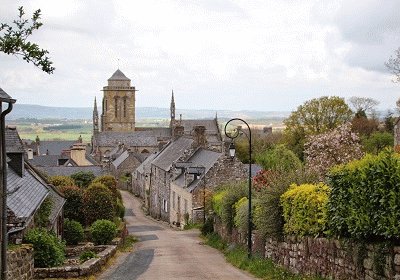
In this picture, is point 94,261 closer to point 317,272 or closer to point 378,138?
point 317,272

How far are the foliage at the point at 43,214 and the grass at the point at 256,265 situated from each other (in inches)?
283

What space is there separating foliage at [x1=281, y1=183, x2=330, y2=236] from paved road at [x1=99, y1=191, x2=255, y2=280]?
2.40 m

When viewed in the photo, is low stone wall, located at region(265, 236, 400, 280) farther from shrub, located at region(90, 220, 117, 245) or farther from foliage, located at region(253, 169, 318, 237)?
shrub, located at region(90, 220, 117, 245)

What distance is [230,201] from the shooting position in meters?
28.0

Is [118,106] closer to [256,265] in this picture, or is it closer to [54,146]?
[54,146]

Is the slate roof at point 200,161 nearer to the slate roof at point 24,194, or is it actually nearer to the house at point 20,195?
the house at point 20,195

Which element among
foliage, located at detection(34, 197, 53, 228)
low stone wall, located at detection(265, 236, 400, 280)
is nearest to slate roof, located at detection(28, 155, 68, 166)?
foliage, located at detection(34, 197, 53, 228)

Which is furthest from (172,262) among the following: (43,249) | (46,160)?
(46,160)

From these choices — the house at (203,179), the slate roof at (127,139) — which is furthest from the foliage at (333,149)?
the slate roof at (127,139)

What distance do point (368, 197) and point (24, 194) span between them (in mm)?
12370

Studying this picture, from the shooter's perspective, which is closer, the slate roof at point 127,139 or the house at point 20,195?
the house at point 20,195

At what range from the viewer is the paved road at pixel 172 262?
64.5ft

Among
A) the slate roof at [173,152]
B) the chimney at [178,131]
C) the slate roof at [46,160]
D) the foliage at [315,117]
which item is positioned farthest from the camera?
the slate roof at [46,160]

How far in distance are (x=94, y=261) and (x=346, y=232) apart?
31.3 feet
